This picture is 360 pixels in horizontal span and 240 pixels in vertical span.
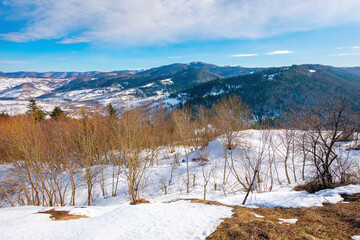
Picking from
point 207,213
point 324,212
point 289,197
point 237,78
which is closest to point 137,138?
point 207,213

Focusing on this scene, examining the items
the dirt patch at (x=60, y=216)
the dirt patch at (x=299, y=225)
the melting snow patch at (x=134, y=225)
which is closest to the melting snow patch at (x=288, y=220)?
the dirt patch at (x=299, y=225)

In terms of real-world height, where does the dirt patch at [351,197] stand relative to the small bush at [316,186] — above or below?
above

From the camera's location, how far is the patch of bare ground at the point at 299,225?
14.4 feet

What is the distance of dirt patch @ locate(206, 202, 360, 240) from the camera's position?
440 centimetres

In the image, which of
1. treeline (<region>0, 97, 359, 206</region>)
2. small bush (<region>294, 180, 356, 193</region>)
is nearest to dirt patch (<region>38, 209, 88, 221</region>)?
treeline (<region>0, 97, 359, 206</region>)

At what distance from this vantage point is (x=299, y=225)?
4.98 meters

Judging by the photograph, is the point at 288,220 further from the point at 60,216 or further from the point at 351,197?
the point at 60,216

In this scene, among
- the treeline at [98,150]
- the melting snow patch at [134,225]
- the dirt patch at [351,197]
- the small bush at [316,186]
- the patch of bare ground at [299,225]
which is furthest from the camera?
the treeline at [98,150]

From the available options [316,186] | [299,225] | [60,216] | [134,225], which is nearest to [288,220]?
[299,225]

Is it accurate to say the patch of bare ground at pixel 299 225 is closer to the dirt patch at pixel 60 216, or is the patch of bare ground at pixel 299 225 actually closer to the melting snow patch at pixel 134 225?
the melting snow patch at pixel 134 225

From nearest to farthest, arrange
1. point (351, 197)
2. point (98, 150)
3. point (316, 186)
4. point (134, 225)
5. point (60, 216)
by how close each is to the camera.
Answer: point (134, 225) < point (351, 197) < point (60, 216) < point (316, 186) < point (98, 150)

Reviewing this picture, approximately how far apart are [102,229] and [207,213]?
13.2 feet

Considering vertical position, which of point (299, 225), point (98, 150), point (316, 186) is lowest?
point (316, 186)

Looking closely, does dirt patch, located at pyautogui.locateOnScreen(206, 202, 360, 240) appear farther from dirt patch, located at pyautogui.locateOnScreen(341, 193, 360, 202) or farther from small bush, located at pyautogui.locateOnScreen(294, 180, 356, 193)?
small bush, located at pyautogui.locateOnScreen(294, 180, 356, 193)
